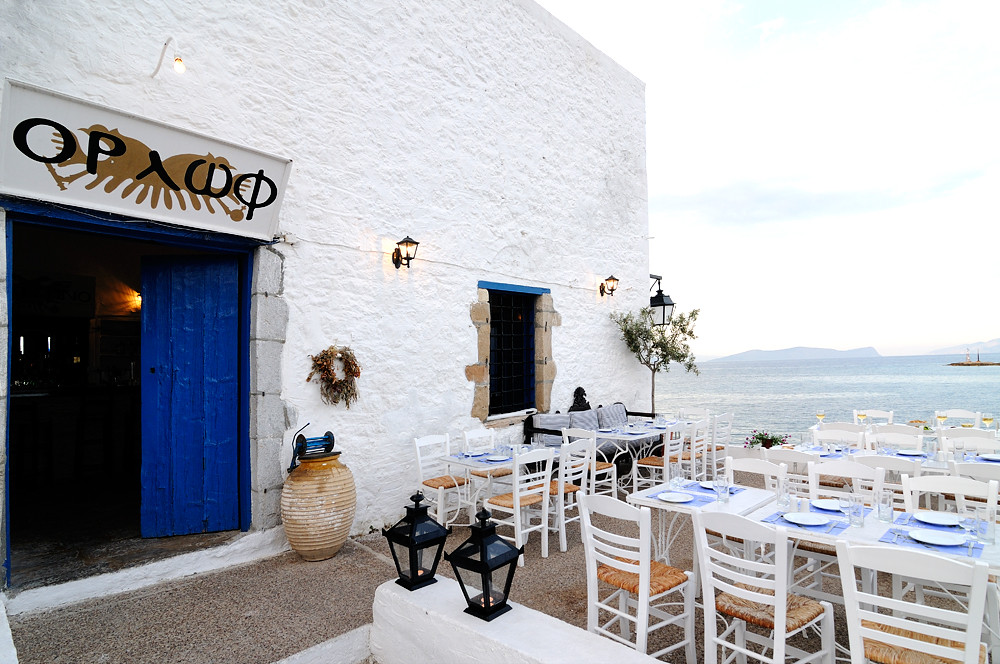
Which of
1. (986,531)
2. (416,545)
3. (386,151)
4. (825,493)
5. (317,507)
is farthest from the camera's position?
(386,151)

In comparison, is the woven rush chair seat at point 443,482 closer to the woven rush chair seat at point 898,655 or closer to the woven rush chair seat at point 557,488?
the woven rush chair seat at point 557,488

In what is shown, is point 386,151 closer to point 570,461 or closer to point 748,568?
point 570,461

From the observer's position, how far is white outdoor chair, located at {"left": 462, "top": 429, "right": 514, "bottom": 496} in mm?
4953

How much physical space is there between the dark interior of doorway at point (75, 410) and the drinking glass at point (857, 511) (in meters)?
4.18

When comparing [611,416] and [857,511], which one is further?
[611,416]

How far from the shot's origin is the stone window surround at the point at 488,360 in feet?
19.4

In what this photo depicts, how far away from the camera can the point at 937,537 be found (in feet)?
7.97

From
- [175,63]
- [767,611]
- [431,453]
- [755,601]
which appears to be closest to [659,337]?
[431,453]

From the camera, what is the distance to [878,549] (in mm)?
1829

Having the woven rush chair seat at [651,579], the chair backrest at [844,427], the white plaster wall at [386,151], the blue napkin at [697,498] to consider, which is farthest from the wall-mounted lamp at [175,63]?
the chair backrest at [844,427]

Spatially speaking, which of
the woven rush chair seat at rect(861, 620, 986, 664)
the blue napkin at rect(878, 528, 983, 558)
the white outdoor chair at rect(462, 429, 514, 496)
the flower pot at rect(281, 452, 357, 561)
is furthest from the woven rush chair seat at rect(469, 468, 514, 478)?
the woven rush chair seat at rect(861, 620, 986, 664)

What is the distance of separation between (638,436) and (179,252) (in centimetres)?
477

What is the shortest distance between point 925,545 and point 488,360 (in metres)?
4.30

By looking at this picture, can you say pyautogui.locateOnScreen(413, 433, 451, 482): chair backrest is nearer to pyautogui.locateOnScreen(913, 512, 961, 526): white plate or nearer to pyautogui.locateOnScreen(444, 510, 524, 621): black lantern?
pyautogui.locateOnScreen(444, 510, 524, 621): black lantern
